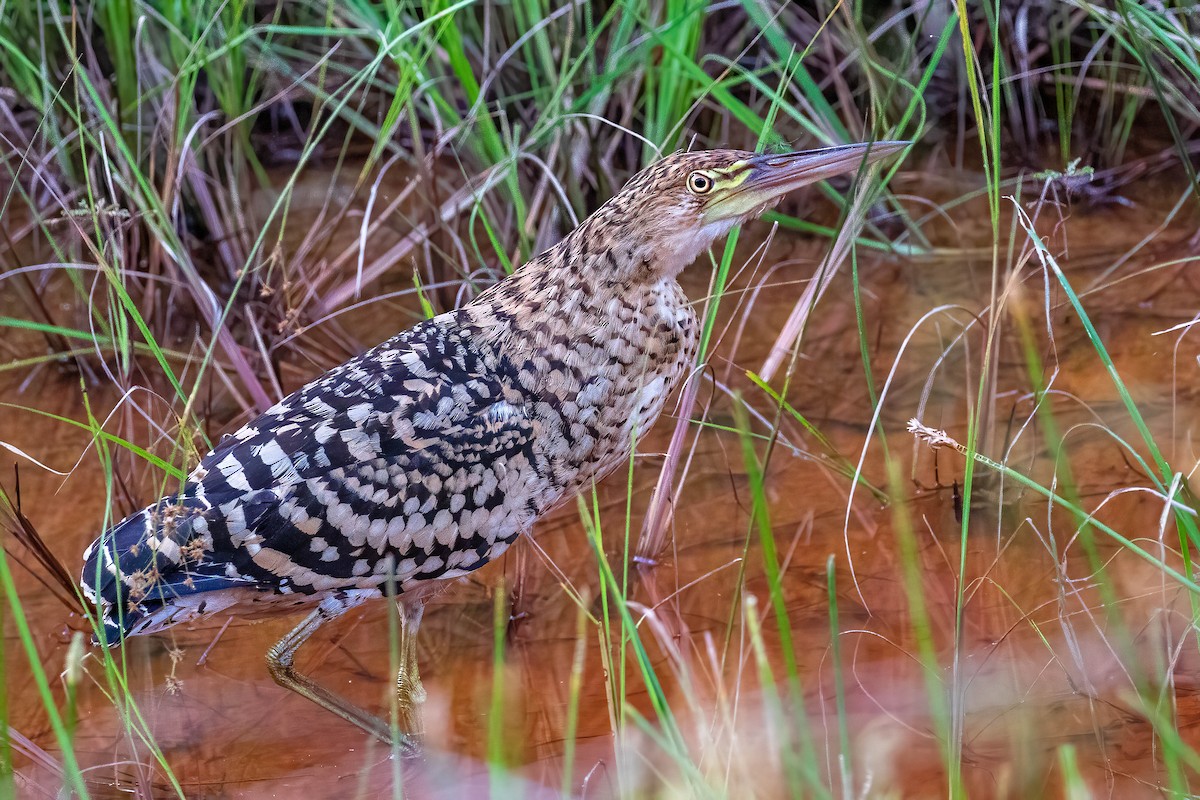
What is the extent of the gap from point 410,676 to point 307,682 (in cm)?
29

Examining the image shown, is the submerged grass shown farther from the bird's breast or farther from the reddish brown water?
the bird's breast

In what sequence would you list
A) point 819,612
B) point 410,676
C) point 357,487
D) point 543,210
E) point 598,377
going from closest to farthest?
point 357,487, point 598,377, point 410,676, point 819,612, point 543,210

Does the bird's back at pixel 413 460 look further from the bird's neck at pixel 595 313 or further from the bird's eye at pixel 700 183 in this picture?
the bird's eye at pixel 700 183

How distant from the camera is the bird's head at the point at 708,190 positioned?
10.5ft

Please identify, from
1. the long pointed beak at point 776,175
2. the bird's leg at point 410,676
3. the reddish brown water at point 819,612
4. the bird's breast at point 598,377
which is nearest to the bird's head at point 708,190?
the long pointed beak at point 776,175

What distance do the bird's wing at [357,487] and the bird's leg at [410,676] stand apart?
12.0 inches

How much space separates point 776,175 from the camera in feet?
10.5

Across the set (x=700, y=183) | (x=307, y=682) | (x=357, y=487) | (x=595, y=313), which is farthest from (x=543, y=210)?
(x=307, y=682)

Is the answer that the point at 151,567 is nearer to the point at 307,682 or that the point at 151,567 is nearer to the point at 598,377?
the point at 307,682

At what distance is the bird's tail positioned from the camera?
2936 millimetres

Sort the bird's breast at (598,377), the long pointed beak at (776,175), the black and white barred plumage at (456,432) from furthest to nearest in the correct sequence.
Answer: the bird's breast at (598,377)
the long pointed beak at (776,175)
the black and white barred plumage at (456,432)

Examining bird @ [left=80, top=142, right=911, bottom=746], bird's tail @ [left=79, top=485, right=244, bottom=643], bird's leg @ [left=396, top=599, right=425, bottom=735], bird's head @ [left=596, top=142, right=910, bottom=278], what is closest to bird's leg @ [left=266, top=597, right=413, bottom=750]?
bird @ [left=80, top=142, right=911, bottom=746]

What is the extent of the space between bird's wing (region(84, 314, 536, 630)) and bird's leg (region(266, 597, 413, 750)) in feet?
0.85

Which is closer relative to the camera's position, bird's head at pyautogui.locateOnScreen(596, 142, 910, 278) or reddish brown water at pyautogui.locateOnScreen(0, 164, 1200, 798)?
reddish brown water at pyautogui.locateOnScreen(0, 164, 1200, 798)
